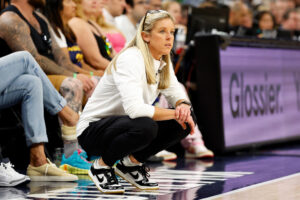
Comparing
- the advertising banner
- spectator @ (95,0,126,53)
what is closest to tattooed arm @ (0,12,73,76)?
spectator @ (95,0,126,53)

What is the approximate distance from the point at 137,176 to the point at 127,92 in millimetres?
596

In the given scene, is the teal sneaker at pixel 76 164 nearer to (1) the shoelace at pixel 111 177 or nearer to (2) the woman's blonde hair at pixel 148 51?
(1) the shoelace at pixel 111 177

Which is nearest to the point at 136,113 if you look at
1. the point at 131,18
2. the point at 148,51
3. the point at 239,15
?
the point at 148,51

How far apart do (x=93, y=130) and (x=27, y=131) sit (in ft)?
2.05

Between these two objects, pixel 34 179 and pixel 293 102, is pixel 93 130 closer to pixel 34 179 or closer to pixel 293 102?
pixel 34 179

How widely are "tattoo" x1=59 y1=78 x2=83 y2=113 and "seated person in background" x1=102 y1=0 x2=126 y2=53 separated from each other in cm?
130

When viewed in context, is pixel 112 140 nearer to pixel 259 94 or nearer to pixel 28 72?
pixel 28 72

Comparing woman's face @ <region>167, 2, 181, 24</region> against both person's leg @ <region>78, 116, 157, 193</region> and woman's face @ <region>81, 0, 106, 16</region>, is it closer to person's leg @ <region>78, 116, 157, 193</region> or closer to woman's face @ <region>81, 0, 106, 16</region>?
woman's face @ <region>81, 0, 106, 16</region>

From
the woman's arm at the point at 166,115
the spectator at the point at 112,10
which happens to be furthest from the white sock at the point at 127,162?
the spectator at the point at 112,10

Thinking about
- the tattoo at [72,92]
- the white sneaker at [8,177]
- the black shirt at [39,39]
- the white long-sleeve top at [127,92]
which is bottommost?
the white sneaker at [8,177]

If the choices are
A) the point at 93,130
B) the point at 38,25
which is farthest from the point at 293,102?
the point at 93,130

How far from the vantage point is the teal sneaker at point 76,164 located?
400 cm

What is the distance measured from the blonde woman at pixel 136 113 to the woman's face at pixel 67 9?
4.98ft

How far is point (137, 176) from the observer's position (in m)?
3.39
